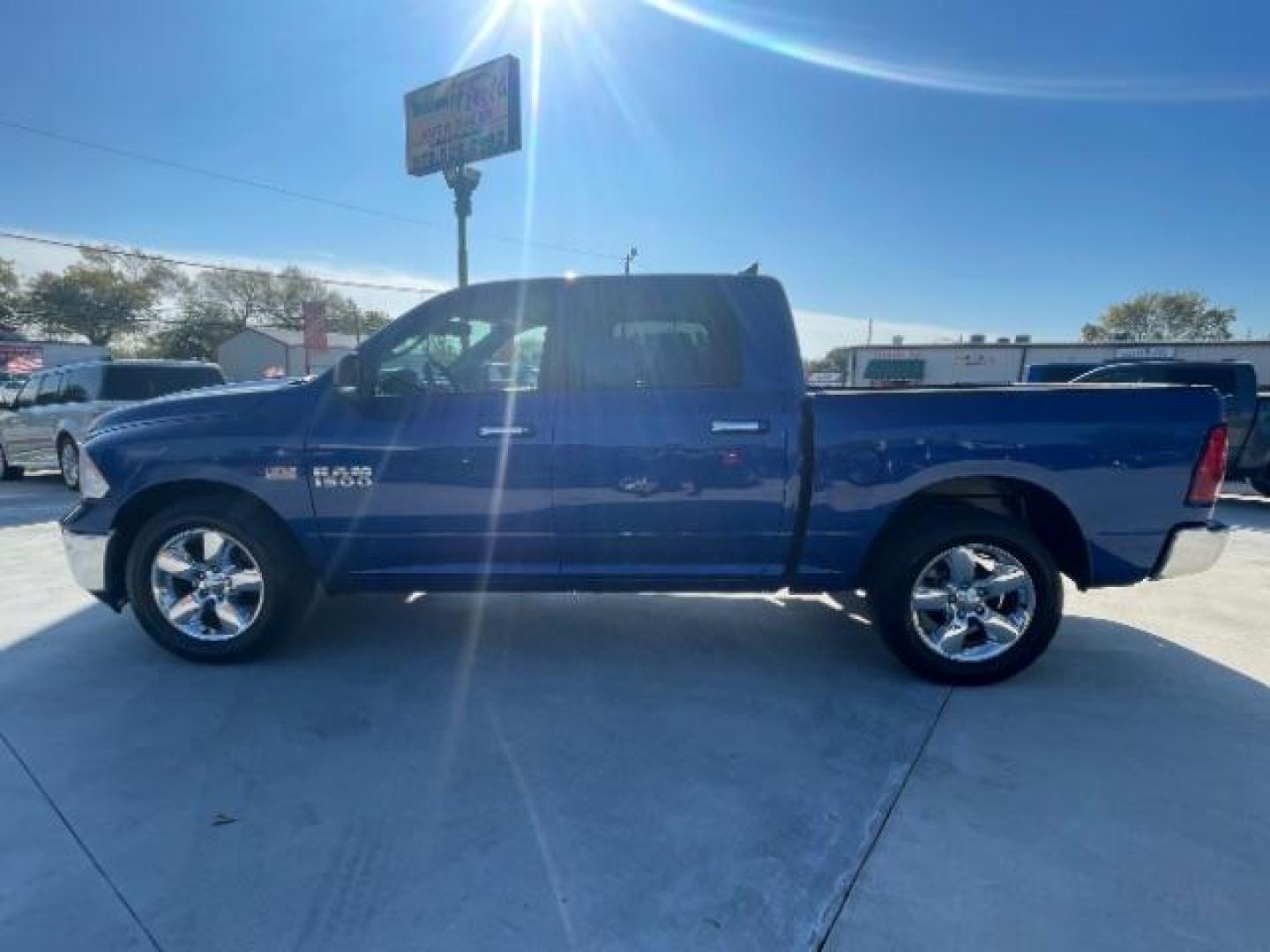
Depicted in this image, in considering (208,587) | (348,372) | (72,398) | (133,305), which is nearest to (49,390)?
(72,398)

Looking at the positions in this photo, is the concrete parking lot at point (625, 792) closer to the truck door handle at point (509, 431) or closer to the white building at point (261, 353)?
the truck door handle at point (509, 431)

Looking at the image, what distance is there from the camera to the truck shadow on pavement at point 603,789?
196 cm

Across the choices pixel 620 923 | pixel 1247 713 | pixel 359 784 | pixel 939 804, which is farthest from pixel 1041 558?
pixel 359 784

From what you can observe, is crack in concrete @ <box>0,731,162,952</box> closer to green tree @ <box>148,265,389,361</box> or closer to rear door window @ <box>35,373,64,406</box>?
rear door window @ <box>35,373,64,406</box>

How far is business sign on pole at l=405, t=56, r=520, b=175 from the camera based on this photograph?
51.2 ft

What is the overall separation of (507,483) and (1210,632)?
4250 millimetres

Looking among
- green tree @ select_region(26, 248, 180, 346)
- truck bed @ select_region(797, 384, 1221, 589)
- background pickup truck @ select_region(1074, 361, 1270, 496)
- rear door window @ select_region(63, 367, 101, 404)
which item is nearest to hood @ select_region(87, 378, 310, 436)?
truck bed @ select_region(797, 384, 1221, 589)

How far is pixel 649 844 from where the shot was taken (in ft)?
7.33

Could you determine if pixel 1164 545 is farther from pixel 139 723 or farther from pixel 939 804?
pixel 139 723

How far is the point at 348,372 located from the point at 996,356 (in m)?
42.0

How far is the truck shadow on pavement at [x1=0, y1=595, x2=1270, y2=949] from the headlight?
897 mm

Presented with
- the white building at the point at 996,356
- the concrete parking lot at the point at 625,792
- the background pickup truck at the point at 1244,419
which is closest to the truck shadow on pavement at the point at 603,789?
the concrete parking lot at the point at 625,792

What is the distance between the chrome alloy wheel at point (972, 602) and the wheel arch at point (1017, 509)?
26 cm

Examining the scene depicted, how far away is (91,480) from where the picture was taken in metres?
3.49
